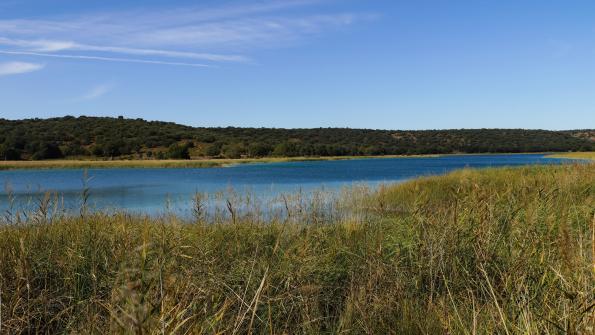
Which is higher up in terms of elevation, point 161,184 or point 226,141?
point 226,141

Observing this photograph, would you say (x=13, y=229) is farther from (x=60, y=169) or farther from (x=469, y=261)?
(x=60, y=169)

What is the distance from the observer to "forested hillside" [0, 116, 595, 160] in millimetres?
63469

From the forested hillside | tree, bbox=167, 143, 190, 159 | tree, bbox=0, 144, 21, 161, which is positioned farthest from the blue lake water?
tree, bbox=167, 143, 190, 159

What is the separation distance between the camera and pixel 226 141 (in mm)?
78188

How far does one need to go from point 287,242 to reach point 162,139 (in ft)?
231

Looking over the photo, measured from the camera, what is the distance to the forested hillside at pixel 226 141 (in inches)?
2499

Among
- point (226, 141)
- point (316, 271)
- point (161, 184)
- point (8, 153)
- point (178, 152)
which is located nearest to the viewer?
point (316, 271)

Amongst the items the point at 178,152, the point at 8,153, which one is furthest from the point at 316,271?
the point at 8,153

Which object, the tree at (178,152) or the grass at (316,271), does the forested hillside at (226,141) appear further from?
the grass at (316,271)

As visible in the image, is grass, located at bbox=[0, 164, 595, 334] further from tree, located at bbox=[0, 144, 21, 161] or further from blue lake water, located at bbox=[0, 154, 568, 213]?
tree, located at bbox=[0, 144, 21, 161]

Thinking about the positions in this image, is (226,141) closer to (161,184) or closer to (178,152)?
(178,152)

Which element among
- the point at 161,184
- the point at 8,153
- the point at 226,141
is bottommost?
the point at 161,184

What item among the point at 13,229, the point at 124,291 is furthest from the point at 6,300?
the point at 124,291

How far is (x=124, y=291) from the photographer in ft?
3.89
